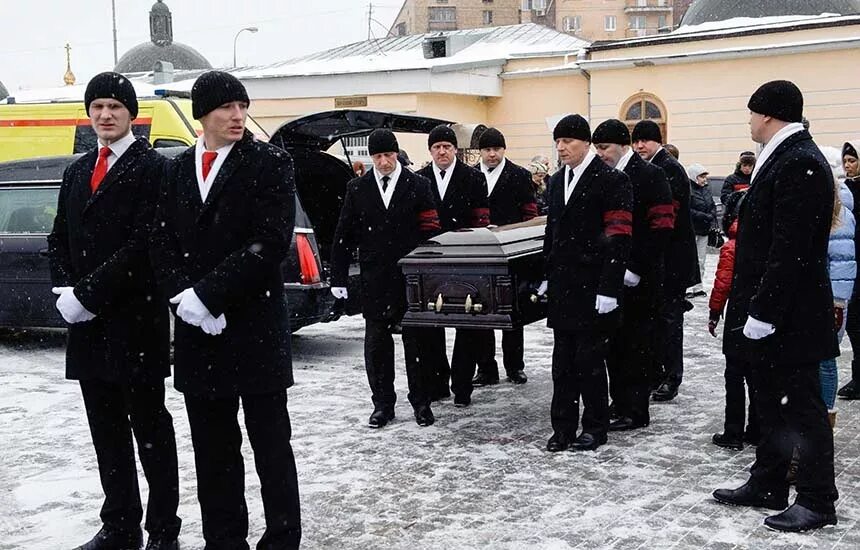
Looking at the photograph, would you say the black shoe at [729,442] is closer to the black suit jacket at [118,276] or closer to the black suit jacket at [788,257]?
the black suit jacket at [788,257]

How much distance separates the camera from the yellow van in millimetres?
12445

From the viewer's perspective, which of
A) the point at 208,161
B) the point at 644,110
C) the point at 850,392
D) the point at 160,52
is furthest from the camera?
the point at 160,52

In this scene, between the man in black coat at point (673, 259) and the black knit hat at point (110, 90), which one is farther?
the man in black coat at point (673, 259)

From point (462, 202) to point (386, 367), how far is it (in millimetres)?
Answer: 1438

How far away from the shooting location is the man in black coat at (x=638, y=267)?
6102mm

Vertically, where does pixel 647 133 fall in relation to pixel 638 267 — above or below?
above

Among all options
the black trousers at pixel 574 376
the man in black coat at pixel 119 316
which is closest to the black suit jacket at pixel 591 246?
the black trousers at pixel 574 376

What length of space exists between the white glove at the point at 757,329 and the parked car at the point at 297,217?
3.80m

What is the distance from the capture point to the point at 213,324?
3641 mm

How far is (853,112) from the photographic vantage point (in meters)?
22.9

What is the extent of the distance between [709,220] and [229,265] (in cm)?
871

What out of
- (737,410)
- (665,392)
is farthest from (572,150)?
(665,392)

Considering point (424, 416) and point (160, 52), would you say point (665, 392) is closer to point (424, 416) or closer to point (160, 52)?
point (424, 416)

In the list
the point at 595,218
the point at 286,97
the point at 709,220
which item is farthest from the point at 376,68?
the point at 595,218
